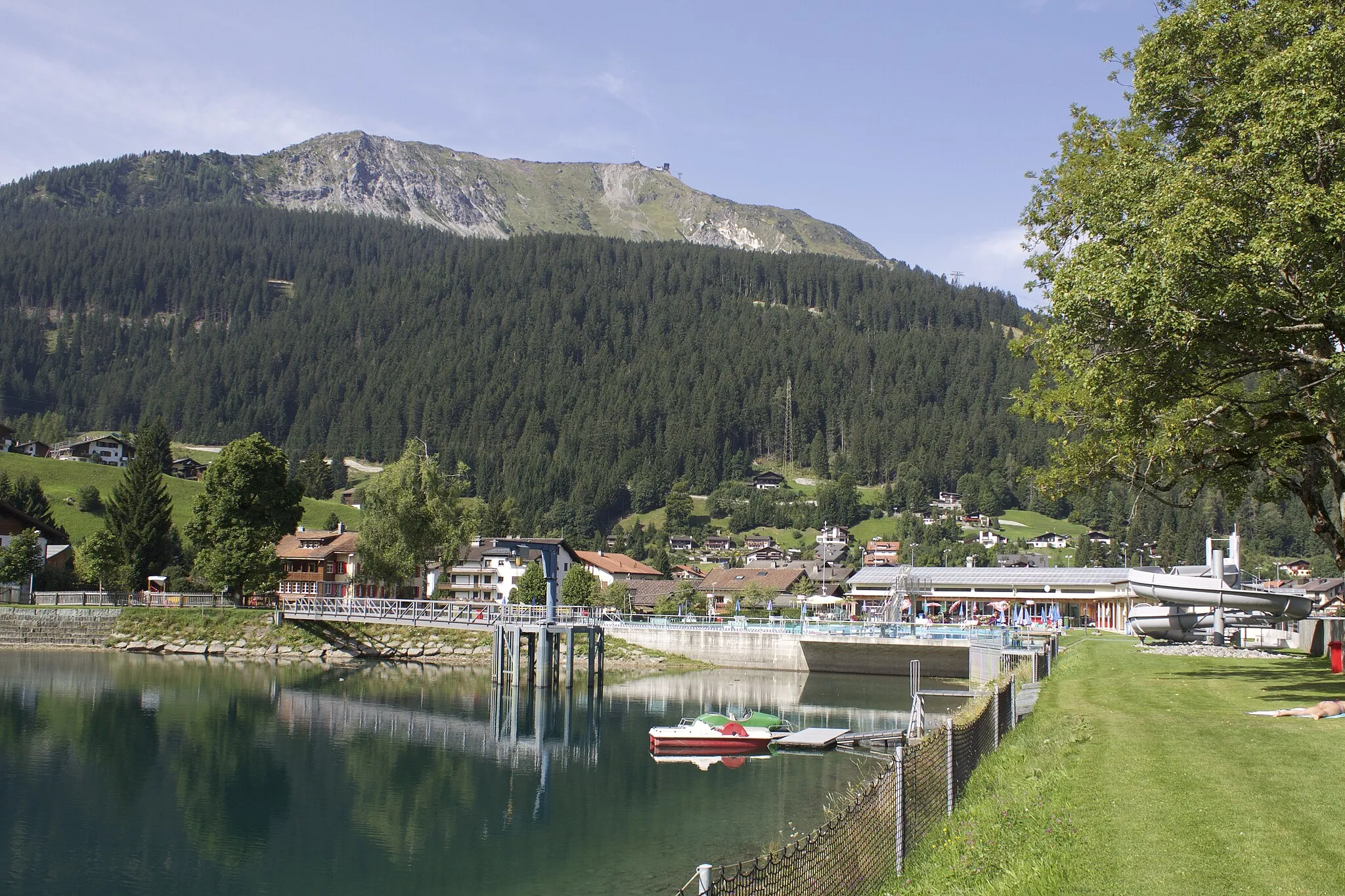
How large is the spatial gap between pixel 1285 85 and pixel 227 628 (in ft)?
227

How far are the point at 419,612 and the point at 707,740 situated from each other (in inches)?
1453

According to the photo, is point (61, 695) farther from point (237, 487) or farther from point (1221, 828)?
point (1221, 828)

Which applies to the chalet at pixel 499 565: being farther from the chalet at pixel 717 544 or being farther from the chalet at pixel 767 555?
the chalet at pixel 717 544

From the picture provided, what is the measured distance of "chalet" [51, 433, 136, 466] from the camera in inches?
6663

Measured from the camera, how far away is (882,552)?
18212 centimetres

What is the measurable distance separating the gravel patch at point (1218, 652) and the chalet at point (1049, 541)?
139m

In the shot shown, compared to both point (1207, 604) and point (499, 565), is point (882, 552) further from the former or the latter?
point (1207, 604)

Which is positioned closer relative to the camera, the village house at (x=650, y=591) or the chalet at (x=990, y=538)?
the village house at (x=650, y=591)

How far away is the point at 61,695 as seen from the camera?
47875mm

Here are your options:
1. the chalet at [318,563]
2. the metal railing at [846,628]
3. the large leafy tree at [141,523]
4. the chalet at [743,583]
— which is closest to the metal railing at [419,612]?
the metal railing at [846,628]

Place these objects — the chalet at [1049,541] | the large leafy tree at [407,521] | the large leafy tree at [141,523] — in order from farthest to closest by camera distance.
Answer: the chalet at [1049,541] → the large leafy tree at [141,523] → the large leafy tree at [407,521]

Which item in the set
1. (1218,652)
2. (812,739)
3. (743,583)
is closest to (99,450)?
(743,583)

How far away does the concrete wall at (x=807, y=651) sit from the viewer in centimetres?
6419

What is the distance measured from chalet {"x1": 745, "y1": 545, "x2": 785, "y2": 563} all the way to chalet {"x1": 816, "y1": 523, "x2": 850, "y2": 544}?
9.13m
